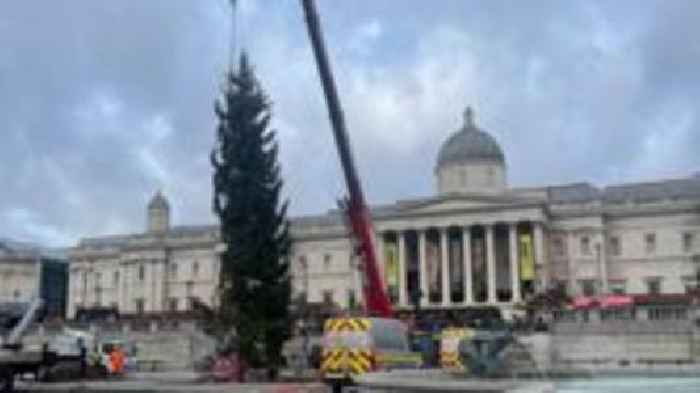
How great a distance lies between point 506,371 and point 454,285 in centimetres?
8387

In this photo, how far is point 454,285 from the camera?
111 m

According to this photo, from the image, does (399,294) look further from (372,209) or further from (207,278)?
(207,278)

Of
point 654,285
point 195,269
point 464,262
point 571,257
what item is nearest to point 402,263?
point 464,262

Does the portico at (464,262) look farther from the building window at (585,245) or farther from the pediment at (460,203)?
the building window at (585,245)

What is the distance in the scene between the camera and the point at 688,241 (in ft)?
353

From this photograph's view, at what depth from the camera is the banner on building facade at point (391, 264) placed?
112 metres

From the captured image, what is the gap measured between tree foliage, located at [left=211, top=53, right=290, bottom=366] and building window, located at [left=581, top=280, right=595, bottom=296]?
227 feet

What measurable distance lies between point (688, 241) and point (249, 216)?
239 feet

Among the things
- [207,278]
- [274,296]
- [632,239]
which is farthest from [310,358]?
[207,278]

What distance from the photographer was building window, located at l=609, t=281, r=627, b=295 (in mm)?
109981

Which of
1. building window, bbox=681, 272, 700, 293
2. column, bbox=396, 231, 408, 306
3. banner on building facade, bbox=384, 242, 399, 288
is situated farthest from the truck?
building window, bbox=681, 272, 700, 293

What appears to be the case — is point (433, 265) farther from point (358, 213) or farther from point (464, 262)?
point (358, 213)

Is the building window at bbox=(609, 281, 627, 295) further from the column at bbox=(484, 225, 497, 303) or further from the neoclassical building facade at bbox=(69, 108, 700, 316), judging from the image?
the column at bbox=(484, 225, 497, 303)

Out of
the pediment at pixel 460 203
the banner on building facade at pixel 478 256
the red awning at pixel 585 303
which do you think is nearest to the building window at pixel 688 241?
the pediment at pixel 460 203
